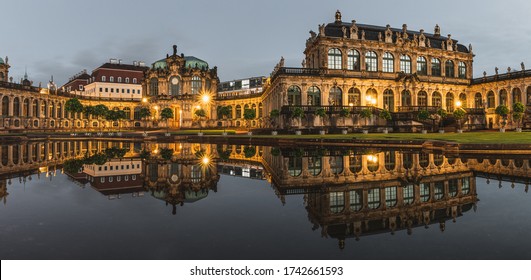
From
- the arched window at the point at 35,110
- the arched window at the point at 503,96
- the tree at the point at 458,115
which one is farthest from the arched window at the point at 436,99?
the arched window at the point at 35,110

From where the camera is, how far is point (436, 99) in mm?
68875

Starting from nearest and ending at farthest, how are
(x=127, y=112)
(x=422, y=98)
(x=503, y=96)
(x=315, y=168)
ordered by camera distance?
(x=315, y=168) < (x=422, y=98) < (x=503, y=96) < (x=127, y=112)

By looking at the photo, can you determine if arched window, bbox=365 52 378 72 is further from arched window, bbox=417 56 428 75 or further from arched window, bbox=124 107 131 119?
arched window, bbox=124 107 131 119

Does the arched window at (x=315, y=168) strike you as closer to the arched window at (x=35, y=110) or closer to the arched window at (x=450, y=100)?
the arched window at (x=450, y=100)

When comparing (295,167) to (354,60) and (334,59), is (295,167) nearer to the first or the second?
(334,59)

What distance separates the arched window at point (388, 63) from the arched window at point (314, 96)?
15.8 metres

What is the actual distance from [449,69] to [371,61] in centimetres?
2049

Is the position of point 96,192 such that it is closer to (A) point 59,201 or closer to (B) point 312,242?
(A) point 59,201

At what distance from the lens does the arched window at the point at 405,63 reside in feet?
218

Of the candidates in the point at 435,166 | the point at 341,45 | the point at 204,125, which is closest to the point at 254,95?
the point at 204,125

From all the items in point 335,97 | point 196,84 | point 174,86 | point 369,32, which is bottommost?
point 335,97

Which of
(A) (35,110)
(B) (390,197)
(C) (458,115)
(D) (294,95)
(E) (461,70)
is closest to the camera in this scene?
(B) (390,197)

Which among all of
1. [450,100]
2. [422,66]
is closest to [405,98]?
[422,66]

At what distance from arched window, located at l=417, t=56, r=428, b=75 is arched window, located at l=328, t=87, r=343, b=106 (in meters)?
20.0
